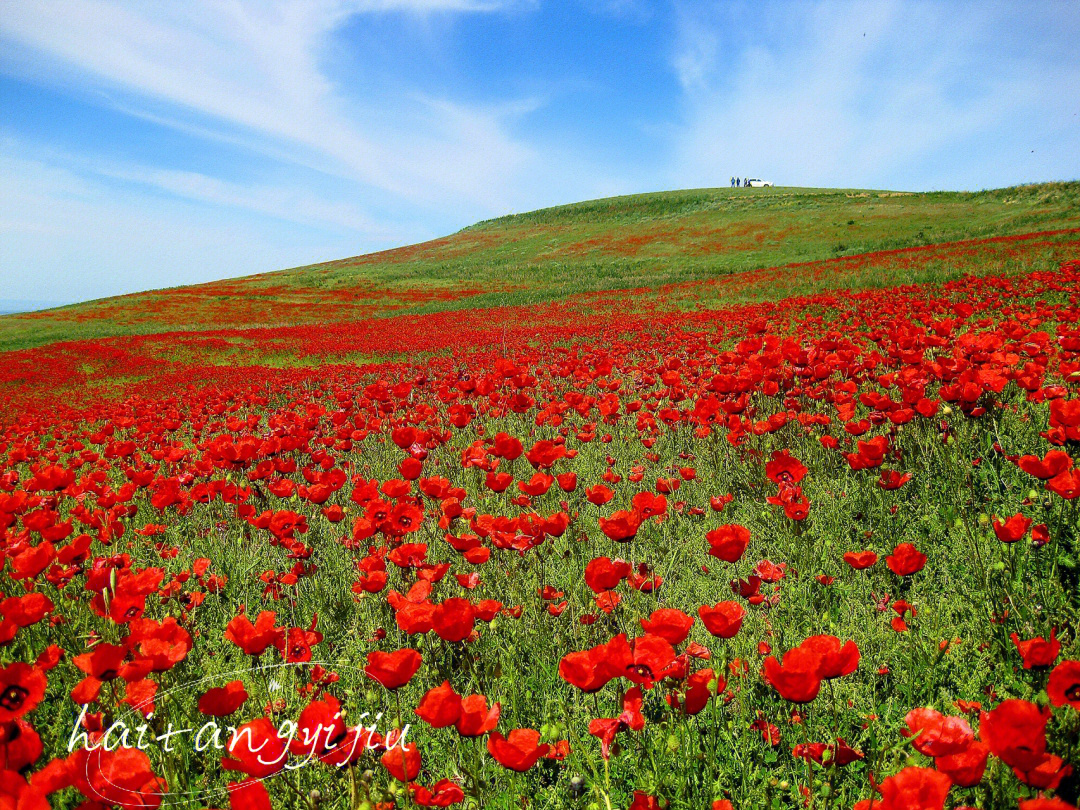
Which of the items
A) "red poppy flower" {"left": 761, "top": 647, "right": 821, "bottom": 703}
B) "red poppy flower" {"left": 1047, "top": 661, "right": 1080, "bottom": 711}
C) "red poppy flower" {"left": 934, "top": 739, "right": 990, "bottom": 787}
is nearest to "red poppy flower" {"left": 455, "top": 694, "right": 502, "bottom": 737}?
"red poppy flower" {"left": 761, "top": 647, "right": 821, "bottom": 703}

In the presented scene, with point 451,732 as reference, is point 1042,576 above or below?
above

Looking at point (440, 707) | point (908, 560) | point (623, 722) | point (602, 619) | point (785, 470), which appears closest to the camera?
point (440, 707)

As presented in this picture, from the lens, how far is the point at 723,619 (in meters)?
1.26

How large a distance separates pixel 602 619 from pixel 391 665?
3.54ft

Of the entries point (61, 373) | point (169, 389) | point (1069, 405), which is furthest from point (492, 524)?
point (61, 373)

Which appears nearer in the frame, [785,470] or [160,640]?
[160,640]

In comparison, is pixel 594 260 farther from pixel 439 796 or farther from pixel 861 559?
pixel 439 796

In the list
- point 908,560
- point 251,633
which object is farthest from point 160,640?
point 908,560

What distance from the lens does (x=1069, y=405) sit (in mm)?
2029

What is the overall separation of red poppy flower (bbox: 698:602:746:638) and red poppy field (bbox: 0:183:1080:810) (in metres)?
0.02

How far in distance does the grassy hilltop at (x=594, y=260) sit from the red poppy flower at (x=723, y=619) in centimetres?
1788

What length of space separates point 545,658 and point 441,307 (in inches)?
1166

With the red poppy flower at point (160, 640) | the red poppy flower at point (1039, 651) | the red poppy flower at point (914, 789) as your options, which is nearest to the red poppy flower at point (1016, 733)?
the red poppy flower at point (914, 789)

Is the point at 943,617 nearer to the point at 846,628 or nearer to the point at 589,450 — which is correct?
the point at 846,628
